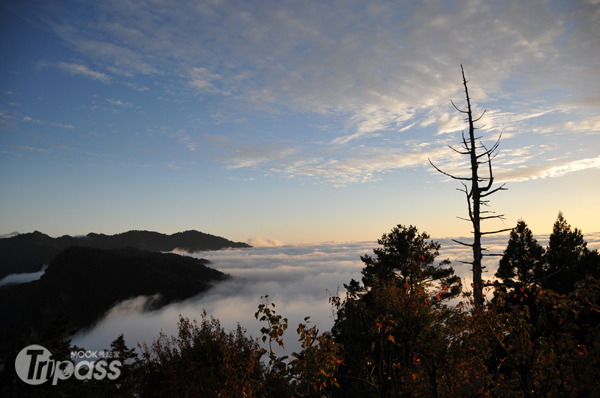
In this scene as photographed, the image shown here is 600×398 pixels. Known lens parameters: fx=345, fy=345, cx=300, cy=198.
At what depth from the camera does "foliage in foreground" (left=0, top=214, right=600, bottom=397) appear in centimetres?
524

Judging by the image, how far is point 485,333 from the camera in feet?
24.3

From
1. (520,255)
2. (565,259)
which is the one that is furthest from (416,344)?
(520,255)

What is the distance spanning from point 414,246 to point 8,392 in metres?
33.8

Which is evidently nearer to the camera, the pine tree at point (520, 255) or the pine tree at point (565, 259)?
the pine tree at point (565, 259)

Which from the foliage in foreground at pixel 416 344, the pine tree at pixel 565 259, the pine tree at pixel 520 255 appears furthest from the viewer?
the pine tree at pixel 520 255

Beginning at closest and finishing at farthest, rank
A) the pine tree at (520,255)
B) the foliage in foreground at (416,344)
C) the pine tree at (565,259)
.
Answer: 1. the foliage in foreground at (416,344)
2. the pine tree at (565,259)
3. the pine tree at (520,255)

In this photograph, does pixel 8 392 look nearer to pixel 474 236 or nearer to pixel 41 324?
pixel 474 236

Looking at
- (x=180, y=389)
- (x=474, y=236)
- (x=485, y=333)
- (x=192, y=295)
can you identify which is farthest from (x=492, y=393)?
(x=192, y=295)

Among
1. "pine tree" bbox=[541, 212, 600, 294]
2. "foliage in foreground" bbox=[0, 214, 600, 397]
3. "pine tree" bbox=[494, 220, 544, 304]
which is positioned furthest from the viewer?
"pine tree" bbox=[494, 220, 544, 304]

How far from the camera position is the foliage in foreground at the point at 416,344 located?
206 inches

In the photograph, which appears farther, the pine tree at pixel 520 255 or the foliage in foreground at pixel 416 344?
the pine tree at pixel 520 255

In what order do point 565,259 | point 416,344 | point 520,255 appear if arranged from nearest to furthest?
point 416,344 < point 565,259 < point 520,255

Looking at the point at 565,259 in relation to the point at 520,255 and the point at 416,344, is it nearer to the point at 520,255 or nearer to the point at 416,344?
the point at 520,255

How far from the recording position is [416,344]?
22.0ft
